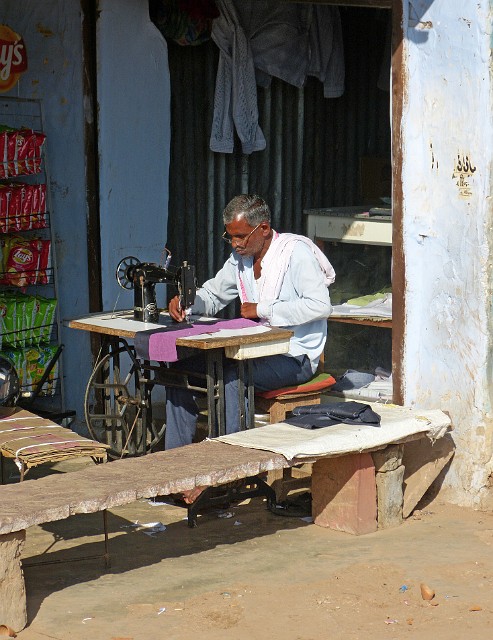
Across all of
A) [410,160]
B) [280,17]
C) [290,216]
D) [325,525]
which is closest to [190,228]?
[290,216]

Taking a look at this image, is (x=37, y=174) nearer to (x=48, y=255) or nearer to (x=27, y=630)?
(x=48, y=255)

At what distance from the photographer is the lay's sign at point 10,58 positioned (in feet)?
23.2

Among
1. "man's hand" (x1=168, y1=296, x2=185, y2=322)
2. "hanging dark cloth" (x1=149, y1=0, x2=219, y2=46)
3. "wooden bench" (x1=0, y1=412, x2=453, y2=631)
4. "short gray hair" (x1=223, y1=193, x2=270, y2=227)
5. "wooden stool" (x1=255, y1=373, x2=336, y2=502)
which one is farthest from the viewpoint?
"hanging dark cloth" (x1=149, y1=0, x2=219, y2=46)

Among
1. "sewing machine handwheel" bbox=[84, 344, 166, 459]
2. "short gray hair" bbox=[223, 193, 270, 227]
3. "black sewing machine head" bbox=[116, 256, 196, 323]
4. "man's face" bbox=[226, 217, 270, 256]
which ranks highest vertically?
"short gray hair" bbox=[223, 193, 270, 227]

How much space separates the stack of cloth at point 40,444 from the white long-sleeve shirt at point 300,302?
58.3 inches

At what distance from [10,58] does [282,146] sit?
2.30m

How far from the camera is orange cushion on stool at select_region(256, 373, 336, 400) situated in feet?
20.4

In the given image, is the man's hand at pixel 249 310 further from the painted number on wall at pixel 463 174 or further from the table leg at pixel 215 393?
the painted number on wall at pixel 463 174

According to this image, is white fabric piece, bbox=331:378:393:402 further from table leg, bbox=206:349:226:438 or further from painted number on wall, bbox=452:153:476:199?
painted number on wall, bbox=452:153:476:199

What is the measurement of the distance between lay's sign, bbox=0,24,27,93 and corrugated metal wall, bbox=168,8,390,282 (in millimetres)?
1146

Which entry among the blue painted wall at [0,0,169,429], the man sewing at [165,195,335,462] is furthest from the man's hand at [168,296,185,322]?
the blue painted wall at [0,0,169,429]

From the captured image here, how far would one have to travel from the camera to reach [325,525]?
5.78m

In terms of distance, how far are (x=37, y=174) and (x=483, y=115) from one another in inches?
121

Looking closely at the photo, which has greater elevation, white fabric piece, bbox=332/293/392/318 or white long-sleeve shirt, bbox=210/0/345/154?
white long-sleeve shirt, bbox=210/0/345/154
